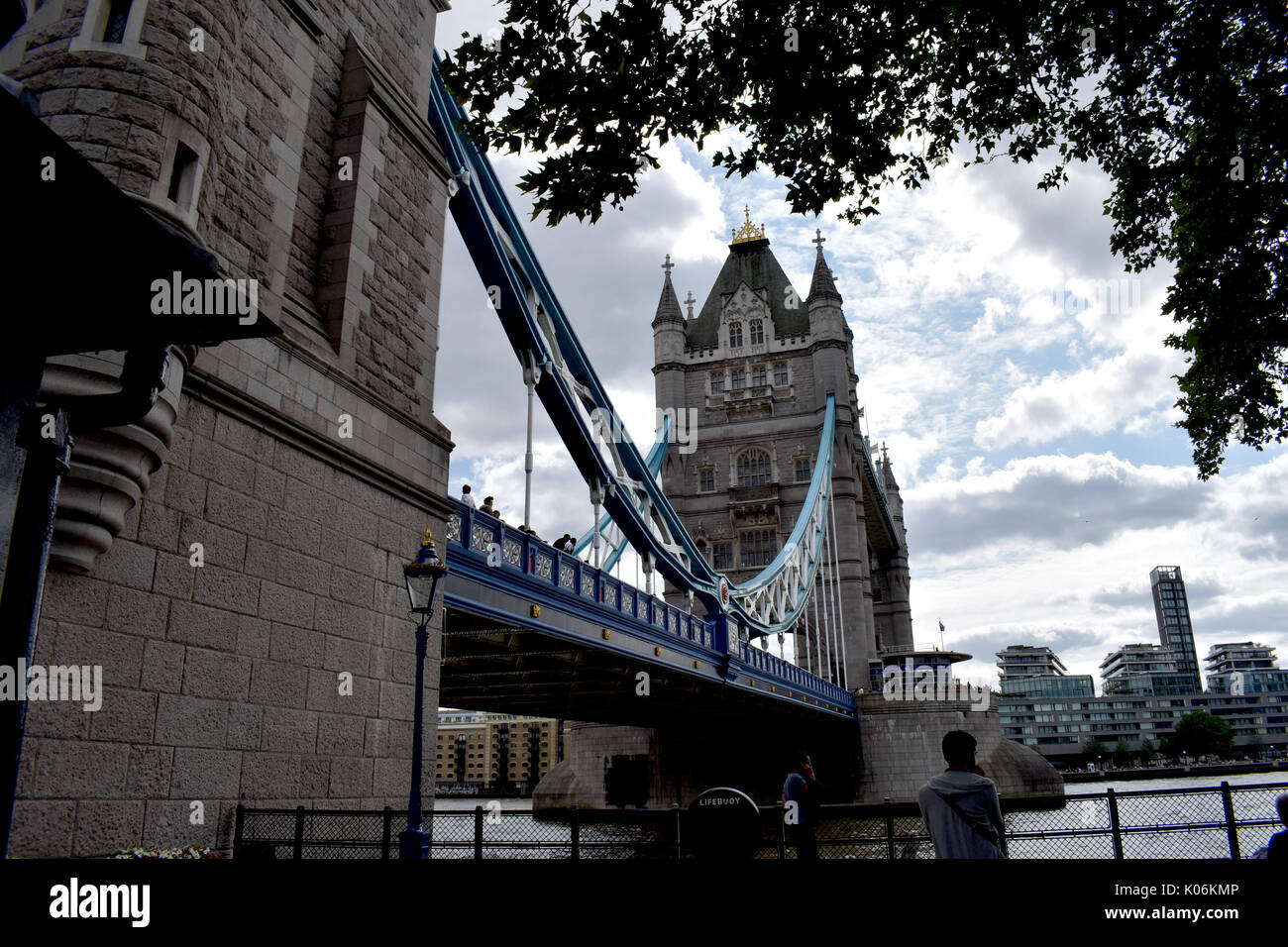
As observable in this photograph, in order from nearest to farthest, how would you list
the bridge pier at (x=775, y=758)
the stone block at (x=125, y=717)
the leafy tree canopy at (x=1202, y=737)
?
the stone block at (x=125, y=717), the bridge pier at (x=775, y=758), the leafy tree canopy at (x=1202, y=737)

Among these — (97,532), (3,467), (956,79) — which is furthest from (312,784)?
(956,79)

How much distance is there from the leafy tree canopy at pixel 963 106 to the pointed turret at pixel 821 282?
42.6m

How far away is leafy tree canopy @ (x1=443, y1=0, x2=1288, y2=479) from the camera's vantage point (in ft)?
19.2

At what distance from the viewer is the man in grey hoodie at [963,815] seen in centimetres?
378

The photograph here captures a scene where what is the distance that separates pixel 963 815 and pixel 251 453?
5523 millimetres

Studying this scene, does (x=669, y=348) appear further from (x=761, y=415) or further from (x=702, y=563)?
(x=702, y=563)

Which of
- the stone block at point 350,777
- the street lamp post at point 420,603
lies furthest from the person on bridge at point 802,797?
the stone block at point 350,777

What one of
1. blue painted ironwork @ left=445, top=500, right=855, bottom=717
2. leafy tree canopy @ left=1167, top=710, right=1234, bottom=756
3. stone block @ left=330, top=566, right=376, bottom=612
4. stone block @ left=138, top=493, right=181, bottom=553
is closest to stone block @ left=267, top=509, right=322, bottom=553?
stone block @ left=330, top=566, right=376, bottom=612

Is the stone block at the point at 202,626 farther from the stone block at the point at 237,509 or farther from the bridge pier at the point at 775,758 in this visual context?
the bridge pier at the point at 775,758

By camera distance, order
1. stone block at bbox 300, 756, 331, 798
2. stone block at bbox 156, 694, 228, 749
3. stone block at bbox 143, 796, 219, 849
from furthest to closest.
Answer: stone block at bbox 300, 756, 331, 798, stone block at bbox 156, 694, 228, 749, stone block at bbox 143, 796, 219, 849

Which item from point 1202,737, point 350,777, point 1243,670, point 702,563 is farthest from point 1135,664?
point 350,777

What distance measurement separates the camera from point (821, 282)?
172 ft

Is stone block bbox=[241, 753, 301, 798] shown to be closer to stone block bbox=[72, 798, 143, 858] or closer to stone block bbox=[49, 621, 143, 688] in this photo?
stone block bbox=[72, 798, 143, 858]

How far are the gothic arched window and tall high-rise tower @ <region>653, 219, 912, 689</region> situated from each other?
0.06 m
